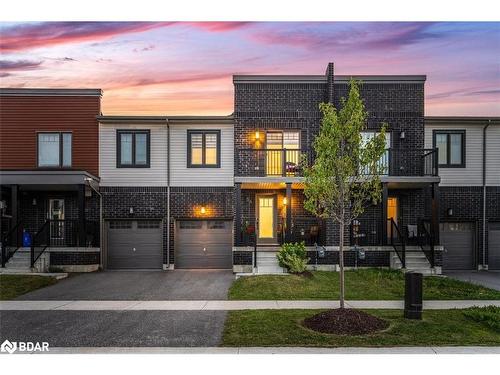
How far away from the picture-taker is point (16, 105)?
16938mm

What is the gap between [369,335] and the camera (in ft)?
23.8

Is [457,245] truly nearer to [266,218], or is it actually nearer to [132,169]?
[266,218]

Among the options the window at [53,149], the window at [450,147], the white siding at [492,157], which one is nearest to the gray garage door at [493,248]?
the white siding at [492,157]

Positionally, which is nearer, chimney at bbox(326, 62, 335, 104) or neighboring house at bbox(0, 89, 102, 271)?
chimney at bbox(326, 62, 335, 104)

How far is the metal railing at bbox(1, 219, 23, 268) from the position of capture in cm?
1459

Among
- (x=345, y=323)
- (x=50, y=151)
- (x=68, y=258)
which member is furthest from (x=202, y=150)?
(x=345, y=323)

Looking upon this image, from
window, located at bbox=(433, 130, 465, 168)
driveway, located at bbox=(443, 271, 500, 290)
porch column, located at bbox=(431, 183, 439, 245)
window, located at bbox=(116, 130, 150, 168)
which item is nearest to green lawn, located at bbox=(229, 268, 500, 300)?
driveway, located at bbox=(443, 271, 500, 290)

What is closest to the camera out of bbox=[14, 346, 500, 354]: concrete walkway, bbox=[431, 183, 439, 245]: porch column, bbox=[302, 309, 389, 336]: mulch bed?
bbox=[14, 346, 500, 354]: concrete walkway

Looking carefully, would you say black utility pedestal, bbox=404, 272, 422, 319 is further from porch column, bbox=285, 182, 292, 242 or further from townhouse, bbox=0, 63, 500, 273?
townhouse, bbox=0, 63, 500, 273

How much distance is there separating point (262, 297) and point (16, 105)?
564 inches

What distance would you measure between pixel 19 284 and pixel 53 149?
6891 millimetres

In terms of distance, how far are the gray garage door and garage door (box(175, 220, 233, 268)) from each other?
11.8m

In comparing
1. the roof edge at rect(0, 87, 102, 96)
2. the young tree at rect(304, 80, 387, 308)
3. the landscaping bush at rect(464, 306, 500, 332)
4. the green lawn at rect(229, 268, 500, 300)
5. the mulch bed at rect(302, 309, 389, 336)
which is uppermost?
the roof edge at rect(0, 87, 102, 96)

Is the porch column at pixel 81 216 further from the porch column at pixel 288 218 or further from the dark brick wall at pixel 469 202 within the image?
the dark brick wall at pixel 469 202
